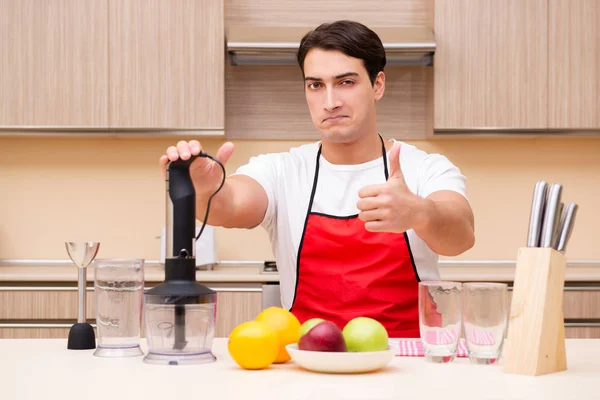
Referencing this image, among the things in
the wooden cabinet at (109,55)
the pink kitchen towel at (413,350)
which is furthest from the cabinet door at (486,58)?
the pink kitchen towel at (413,350)

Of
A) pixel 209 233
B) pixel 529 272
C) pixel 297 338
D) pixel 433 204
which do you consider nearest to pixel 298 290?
pixel 433 204

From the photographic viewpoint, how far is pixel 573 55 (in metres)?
3.31

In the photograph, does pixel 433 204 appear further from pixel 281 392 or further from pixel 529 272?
pixel 281 392

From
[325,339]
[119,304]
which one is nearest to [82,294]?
[119,304]

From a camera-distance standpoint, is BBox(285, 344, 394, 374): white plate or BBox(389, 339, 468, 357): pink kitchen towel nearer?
BBox(285, 344, 394, 374): white plate

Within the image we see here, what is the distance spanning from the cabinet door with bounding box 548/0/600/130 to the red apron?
5.38 feet

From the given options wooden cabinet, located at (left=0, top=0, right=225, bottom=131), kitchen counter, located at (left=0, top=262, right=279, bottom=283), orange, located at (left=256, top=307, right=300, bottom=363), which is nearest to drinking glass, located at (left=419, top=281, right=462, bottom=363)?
orange, located at (left=256, top=307, right=300, bottom=363)

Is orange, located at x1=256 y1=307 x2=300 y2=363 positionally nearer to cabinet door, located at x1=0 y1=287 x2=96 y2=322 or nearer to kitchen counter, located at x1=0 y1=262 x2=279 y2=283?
kitchen counter, located at x1=0 y1=262 x2=279 y2=283

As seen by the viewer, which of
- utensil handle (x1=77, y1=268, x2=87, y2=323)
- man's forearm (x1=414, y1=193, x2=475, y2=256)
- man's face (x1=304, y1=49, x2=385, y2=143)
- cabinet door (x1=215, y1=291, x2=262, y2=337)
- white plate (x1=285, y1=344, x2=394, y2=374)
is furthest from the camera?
cabinet door (x1=215, y1=291, x2=262, y2=337)

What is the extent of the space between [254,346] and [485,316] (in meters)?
0.38

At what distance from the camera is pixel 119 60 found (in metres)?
3.29

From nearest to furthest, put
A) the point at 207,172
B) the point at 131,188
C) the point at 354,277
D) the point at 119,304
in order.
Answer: the point at 119,304 → the point at 207,172 → the point at 354,277 → the point at 131,188

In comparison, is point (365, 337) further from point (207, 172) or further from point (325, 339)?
point (207, 172)

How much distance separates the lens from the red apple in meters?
1.22
